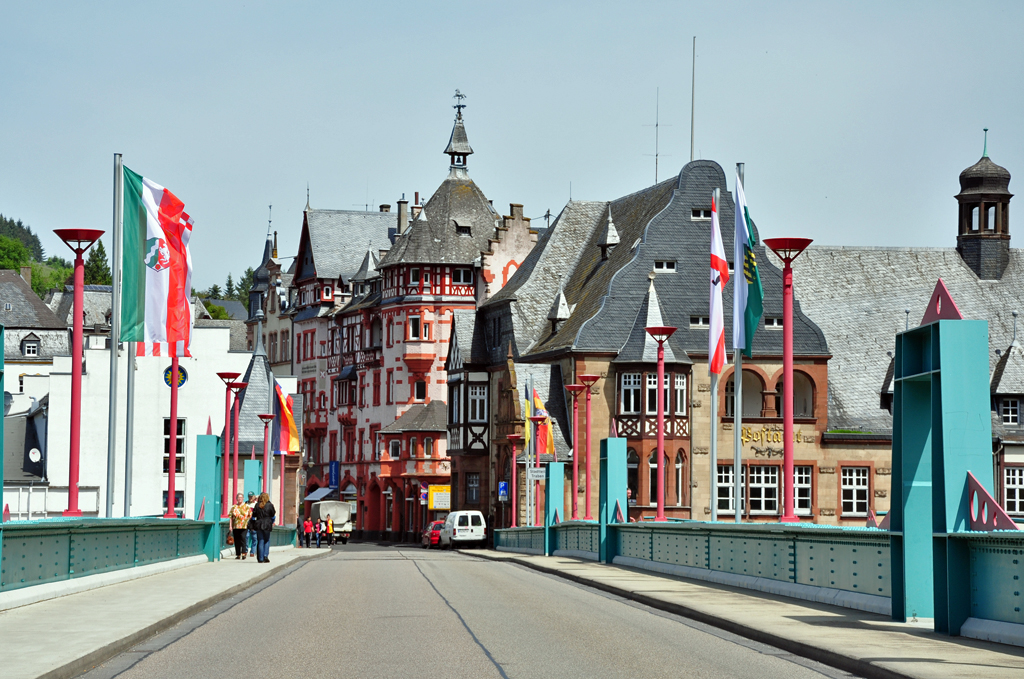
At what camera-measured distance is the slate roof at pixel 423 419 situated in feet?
315

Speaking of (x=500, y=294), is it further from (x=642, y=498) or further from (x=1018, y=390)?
(x=1018, y=390)

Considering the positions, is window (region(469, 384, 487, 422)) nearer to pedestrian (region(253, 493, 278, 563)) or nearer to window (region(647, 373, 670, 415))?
window (region(647, 373, 670, 415))

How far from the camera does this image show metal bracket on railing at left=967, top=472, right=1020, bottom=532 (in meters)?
13.9

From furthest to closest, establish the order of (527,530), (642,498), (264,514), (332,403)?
1. (332,403)
2. (642,498)
3. (527,530)
4. (264,514)

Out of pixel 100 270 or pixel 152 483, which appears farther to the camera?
pixel 100 270

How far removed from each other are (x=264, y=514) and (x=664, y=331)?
10.6 m

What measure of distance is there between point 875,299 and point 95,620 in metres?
65.7

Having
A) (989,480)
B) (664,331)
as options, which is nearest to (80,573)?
(989,480)

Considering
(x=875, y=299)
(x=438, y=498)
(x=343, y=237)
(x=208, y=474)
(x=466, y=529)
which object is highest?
(x=343, y=237)

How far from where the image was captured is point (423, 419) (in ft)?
316

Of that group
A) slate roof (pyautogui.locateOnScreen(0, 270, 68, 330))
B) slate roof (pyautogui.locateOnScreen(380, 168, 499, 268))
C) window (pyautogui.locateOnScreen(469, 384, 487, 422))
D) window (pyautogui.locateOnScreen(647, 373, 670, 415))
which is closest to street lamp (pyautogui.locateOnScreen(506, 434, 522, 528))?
window (pyautogui.locateOnScreen(647, 373, 670, 415))

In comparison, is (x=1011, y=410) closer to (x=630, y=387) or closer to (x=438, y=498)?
(x=630, y=387)

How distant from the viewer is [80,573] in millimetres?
21047

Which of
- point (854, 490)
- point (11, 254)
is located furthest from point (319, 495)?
point (11, 254)
